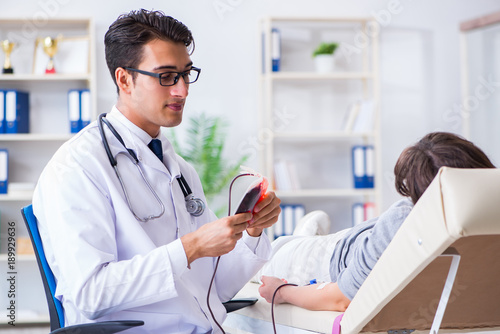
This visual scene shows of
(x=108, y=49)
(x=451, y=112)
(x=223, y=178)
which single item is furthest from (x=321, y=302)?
(x=451, y=112)

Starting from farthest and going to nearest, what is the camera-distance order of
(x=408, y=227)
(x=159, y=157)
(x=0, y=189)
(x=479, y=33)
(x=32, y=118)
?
(x=479, y=33) < (x=32, y=118) < (x=0, y=189) < (x=159, y=157) < (x=408, y=227)

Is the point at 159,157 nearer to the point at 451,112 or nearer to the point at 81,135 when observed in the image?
the point at 81,135

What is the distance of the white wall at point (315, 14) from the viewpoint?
4211mm

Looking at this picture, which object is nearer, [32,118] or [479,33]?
[32,118]

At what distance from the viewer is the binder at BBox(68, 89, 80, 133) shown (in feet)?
12.9

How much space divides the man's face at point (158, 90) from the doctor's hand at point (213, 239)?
1.33 feet

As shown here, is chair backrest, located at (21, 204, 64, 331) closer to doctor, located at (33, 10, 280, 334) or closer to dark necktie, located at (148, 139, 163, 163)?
doctor, located at (33, 10, 280, 334)

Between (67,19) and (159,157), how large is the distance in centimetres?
269

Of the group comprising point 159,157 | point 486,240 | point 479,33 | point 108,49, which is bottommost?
point 486,240

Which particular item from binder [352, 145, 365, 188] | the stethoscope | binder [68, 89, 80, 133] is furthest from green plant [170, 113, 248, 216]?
the stethoscope

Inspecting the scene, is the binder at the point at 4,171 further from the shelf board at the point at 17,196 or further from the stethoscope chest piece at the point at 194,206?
the stethoscope chest piece at the point at 194,206

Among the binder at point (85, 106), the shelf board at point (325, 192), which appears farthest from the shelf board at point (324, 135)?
the binder at point (85, 106)

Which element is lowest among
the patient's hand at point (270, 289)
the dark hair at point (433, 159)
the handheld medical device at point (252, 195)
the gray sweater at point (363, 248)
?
the patient's hand at point (270, 289)

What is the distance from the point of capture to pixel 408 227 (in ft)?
3.43
